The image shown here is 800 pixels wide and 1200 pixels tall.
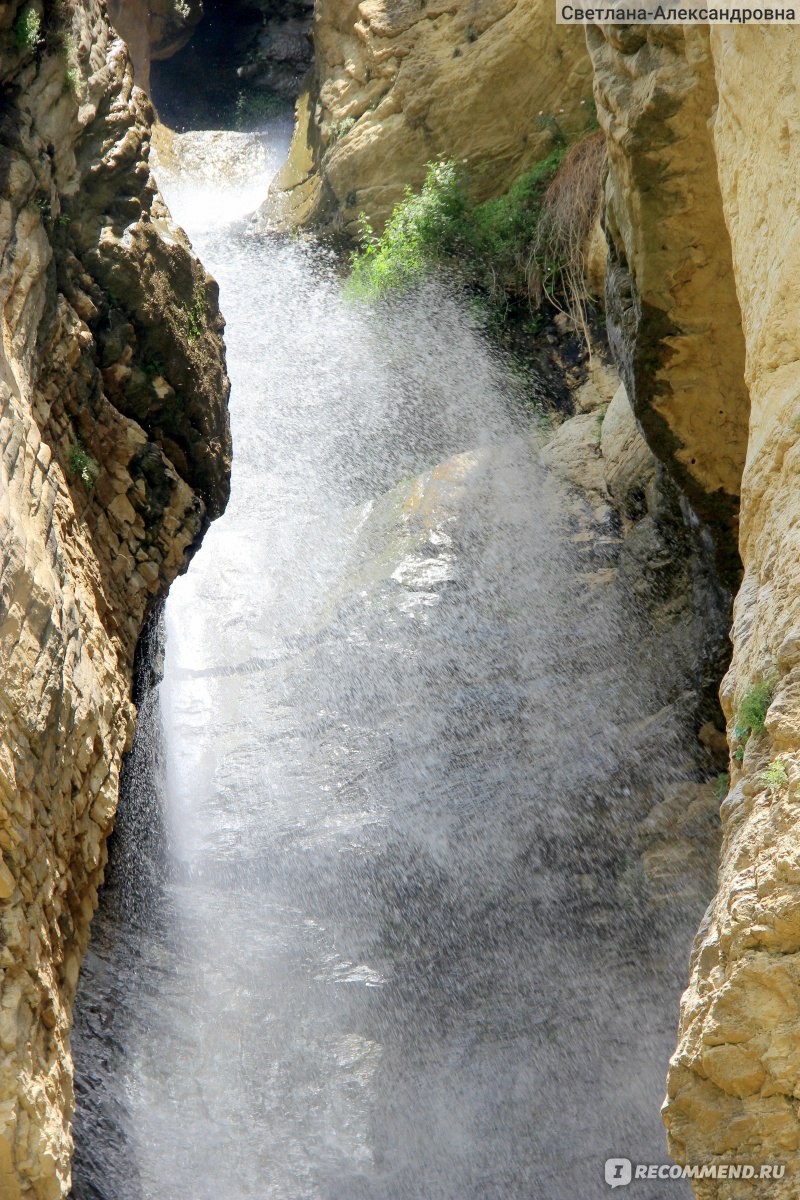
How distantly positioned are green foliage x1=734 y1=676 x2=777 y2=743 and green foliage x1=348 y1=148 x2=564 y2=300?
7.69 m

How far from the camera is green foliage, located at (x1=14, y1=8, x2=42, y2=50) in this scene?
5582 millimetres

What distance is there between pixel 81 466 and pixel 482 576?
12.6 feet

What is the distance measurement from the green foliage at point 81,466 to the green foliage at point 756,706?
11.8 ft

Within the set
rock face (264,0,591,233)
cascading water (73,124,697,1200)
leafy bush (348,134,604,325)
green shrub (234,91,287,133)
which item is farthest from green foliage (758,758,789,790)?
green shrub (234,91,287,133)

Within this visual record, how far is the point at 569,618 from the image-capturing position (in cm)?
823

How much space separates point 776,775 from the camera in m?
3.04

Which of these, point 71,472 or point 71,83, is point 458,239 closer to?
point 71,83

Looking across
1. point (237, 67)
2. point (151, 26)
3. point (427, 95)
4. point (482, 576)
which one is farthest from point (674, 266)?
point (237, 67)

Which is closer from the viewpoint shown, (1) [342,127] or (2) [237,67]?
(1) [342,127]

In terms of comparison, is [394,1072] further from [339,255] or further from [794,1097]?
[339,255]

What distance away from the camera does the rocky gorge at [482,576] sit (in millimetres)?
3686

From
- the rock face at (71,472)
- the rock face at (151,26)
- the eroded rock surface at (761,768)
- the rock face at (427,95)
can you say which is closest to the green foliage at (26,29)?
the rock face at (71,472)

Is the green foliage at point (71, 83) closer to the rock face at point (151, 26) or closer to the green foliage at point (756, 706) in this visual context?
the green foliage at point (756, 706)

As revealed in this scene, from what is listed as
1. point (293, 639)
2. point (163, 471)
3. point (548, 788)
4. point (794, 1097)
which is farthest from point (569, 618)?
point (794, 1097)
